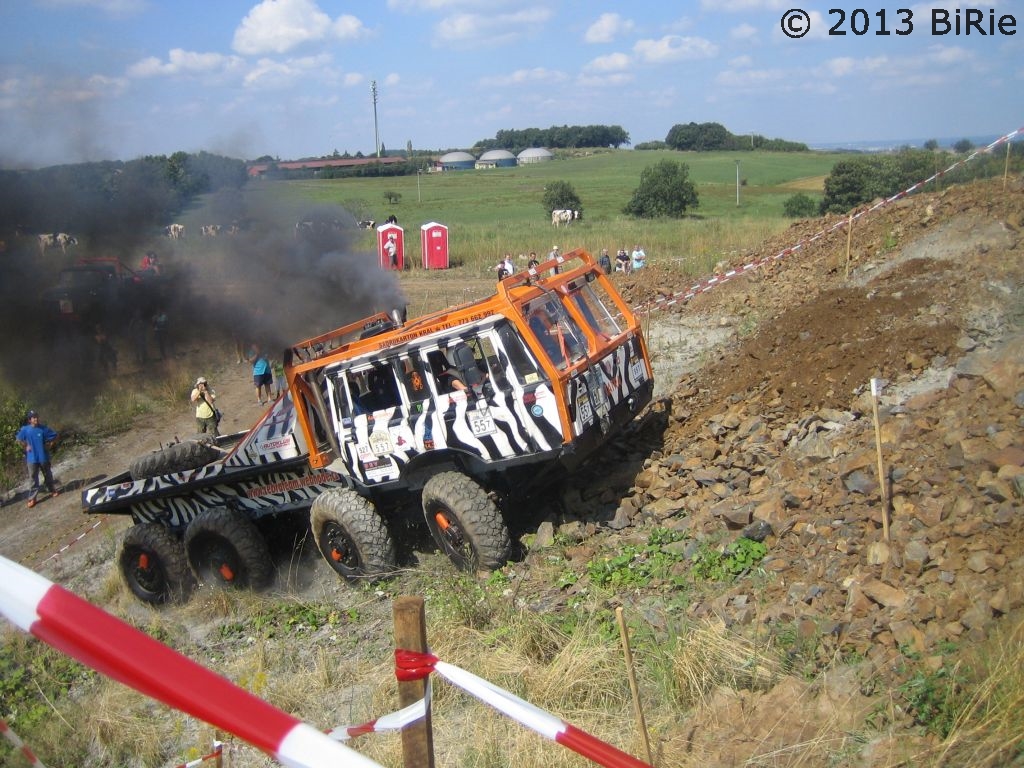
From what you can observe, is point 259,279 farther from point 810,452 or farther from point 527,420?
point 810,452

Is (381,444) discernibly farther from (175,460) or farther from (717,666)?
(717,666)

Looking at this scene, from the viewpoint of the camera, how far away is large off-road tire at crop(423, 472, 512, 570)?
8.13 m

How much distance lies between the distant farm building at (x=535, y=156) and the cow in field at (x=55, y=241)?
97.8 meters

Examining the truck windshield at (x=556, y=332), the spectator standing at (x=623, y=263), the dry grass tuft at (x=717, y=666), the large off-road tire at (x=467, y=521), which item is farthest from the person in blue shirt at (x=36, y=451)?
the spectator standing at (x=623, y=263)

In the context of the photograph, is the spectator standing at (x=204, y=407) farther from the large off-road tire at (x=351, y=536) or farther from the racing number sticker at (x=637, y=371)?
the racing number sticker at (x=637, y=371)

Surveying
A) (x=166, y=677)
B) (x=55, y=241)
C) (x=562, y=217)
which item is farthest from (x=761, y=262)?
(x=562, y=217)

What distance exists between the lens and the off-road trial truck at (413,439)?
316 inches

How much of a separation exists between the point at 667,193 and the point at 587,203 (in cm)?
1192

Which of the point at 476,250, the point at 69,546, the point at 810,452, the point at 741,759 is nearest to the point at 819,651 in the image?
the point at 741,759

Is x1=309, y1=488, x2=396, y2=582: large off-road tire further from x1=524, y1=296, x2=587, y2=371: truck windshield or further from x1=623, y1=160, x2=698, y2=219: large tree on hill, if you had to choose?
x1=623, y1=160, x2=698, y2=219: large tree on hill

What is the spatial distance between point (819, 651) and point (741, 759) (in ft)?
3.76

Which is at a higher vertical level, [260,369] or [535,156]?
[535,156]

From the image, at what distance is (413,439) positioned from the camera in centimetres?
851

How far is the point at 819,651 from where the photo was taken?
207 inches
